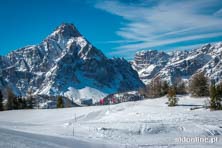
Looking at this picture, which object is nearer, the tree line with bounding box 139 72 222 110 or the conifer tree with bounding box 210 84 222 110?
the conifer tree with bounding box 210 84 222 110

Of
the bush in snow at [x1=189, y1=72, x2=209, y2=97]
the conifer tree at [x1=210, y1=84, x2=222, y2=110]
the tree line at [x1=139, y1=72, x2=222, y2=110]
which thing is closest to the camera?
the conifer tree at [x1=210, y1=84, x2=222, y2=110]

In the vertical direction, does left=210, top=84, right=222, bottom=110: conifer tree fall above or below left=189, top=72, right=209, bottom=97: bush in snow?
below

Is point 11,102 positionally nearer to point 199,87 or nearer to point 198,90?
point 198,90

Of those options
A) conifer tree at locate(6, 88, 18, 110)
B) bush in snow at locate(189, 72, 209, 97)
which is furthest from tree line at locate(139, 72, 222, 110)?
conifer tree at locate(6, 88, 18, 110)

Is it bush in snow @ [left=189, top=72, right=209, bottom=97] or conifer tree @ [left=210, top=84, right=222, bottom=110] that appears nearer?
conifer tree @ [left=210, top=84, right=222, bottom=110]

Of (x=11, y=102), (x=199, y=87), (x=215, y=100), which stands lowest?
(x=215, y=100)

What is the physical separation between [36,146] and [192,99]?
2154 inches

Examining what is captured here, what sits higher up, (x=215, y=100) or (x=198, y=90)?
(x=198, y=90)

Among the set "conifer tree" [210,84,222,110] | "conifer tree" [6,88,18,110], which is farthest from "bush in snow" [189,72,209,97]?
"conifer tree" [6,88,18,110]

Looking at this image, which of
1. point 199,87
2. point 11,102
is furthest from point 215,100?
point 11,102

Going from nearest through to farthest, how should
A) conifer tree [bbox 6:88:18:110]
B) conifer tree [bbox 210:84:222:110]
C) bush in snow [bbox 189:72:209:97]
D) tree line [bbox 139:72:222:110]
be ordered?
conifer tree [bbox 210:84:222:110] < tree line [bbox 139:72:222:110] < bush in snow [bbox 189:72:209:97] < conifer tree [bbox 6:88:18:110]

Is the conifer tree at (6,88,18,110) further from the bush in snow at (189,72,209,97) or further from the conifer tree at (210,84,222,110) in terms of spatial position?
the conifer tree at (210,84,222,110)

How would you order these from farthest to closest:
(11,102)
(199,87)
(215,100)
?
(11,102) < (199,87) < (215,100)

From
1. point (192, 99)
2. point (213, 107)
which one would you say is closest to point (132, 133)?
point (213, 107)
